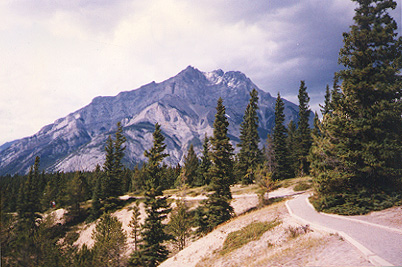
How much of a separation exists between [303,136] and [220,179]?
3491cm

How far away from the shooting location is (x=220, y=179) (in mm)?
27859

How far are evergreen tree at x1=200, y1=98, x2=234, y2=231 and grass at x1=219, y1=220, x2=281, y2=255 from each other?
34.2 feet

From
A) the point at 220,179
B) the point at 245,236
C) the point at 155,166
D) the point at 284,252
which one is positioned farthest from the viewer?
the point at 155,166

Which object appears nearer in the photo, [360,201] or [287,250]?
[287,250]

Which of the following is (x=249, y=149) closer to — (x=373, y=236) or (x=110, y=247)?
(x=110, y=247)

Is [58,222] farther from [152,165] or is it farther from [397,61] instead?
[397,61]

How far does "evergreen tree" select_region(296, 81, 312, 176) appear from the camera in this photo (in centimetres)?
5088

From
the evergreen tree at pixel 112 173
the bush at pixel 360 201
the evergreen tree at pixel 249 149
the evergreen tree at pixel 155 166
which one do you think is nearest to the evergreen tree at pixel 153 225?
the evergreen tree at pixel 155 166

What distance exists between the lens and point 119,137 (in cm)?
5322

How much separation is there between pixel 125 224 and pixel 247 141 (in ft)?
115

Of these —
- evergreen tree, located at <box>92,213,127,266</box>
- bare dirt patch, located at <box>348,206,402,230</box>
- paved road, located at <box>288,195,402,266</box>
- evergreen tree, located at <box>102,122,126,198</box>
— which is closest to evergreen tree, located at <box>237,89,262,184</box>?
evergreen tree, located at <box>92,213,127,266</box>

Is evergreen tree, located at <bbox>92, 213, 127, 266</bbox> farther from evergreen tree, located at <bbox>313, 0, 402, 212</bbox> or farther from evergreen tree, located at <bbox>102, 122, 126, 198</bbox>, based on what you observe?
evergreen tree, located at <bbox>313, 0, 402, 212</bbox>

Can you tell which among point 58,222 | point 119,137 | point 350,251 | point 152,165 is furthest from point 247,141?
point 58,222

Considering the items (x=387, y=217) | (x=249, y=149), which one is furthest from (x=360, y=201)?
(x=249, y=149)
